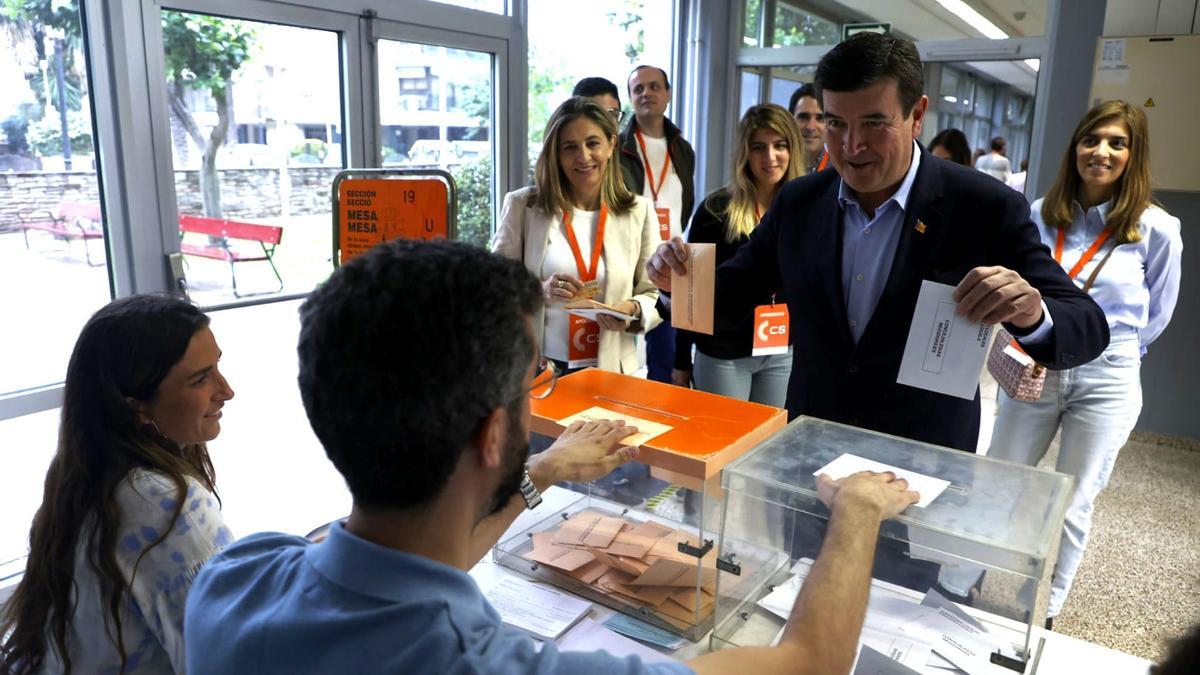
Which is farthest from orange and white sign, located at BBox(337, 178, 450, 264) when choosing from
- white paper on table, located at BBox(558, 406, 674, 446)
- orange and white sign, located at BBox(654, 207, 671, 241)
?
orange and white sign, located at BBox(654, 207, 671, 241)

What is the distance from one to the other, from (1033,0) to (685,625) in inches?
191

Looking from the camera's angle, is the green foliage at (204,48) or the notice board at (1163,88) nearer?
the green foliage at (204,48)

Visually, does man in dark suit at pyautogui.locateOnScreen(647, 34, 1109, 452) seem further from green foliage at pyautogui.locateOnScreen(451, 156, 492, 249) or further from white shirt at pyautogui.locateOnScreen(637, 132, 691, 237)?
green foliage at pyautogui.locateOnScreen(451, 156, 492, 249)

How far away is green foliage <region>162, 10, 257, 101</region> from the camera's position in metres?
2.81

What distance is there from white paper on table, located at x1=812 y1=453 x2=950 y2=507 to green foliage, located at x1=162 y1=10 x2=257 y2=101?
8.77 ft

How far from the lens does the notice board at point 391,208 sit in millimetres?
2104

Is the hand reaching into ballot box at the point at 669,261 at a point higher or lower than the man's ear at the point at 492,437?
higher

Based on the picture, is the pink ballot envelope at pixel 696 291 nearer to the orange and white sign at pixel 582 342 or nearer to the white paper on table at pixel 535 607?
the white paper on table at pixel 535 607

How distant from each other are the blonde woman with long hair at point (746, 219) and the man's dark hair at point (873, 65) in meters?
1.22

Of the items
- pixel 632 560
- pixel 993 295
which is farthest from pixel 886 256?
pixel 632 560

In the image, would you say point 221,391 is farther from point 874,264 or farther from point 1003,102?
point 1003,102

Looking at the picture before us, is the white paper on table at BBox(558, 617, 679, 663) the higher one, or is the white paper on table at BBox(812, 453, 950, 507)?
the white paper on table at BBox(812, 453, 950, 507)

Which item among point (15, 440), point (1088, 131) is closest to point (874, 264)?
point (1088, 131)

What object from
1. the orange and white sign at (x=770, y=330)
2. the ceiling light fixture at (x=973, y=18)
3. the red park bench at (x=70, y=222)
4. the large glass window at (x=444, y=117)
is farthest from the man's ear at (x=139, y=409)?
the ceiling light fixture at (x=973, y=18)
